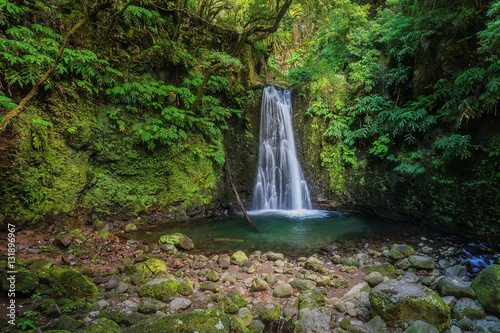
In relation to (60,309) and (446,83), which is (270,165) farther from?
(60,309)

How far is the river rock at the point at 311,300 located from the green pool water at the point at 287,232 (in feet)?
6.37

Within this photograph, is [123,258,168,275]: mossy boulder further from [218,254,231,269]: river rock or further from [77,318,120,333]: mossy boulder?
[77,318,120,333]: mossy boulder

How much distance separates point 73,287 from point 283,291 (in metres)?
2.81

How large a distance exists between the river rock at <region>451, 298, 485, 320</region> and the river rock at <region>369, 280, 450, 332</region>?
349mm

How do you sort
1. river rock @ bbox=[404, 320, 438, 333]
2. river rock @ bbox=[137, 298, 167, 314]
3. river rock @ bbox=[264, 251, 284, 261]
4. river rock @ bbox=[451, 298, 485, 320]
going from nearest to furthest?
river rock @ bbox=[404, 320, 438, 333], river rock @ bbox=[451, 298, 485, 320], river rock @ bbox=[137, 298, 167, 314], river rock @ bbox=[264, 251, 284, 261]

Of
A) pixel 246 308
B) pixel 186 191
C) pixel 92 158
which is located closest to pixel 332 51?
pixel 186 191

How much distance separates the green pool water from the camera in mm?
5391

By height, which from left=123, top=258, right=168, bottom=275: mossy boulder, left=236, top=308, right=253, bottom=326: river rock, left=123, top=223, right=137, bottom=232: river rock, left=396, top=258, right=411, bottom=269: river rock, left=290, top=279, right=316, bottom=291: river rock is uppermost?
left=123, top=223, right=137, bottom=232: river rock

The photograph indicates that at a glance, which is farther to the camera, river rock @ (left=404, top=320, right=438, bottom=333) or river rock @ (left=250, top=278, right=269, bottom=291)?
river rock @ (left=250, top=278, right=269, bottom=291)

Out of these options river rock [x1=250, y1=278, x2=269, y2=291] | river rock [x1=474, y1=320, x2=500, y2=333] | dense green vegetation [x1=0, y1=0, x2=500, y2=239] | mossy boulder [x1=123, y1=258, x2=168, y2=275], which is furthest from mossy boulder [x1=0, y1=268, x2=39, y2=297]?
river rock [x1=474, y1=320, x2=500, y2=333]

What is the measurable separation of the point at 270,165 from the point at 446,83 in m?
6.03

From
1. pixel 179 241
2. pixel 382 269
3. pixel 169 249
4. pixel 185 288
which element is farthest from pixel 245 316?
pixel 179 241

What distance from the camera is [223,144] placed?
8.67 metres

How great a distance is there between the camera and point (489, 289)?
2756mm
